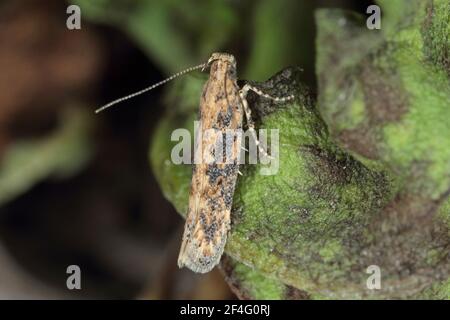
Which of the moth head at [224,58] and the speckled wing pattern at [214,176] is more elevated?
the moth head at [224,58]

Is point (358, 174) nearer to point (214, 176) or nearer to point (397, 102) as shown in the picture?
point (397, 102)

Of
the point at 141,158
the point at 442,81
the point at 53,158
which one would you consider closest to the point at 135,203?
the point at 141,158

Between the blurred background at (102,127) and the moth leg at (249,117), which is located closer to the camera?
the moth leg at (249,117)

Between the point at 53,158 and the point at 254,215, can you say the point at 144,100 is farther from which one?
the point at 254,215

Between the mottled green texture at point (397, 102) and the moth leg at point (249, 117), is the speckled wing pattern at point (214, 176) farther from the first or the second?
the mottled green texture at point (397, 102)

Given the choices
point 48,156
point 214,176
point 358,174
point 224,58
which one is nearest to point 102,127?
point 48,156

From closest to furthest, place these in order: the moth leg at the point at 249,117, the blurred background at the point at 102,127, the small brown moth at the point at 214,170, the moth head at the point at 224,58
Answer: the moth leg at the point at 249,117 → the small brown moth at the point at 214,170 → the moth head at the point at 224,58 → the blurred background at the point at 102,127

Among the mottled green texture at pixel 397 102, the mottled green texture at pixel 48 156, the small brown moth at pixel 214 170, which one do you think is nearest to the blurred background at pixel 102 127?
the mottled green texture at pixel 48 156
